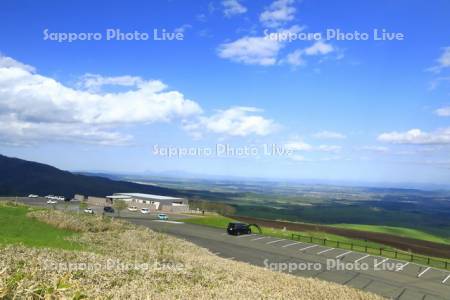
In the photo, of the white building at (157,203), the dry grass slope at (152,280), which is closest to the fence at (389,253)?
the dry grass slope at (152,280)

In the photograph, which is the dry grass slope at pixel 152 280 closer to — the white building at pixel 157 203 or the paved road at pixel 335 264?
the paved road at pixel 335 264

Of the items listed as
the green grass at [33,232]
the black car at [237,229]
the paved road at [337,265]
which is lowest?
the paved road at [337,265]

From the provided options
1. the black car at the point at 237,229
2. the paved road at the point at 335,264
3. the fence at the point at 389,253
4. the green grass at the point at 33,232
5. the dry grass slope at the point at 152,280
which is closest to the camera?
the dry grass slope at the point at 152,280

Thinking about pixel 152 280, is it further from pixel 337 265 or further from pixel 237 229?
pixel 237 229

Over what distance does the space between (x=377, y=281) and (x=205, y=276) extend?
735 inches

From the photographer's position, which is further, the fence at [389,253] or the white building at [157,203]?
the white building at [157,203]

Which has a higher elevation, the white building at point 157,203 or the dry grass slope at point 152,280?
the dry grass slope at point 152,280

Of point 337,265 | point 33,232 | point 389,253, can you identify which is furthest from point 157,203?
point 33,232

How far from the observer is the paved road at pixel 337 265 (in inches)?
1064

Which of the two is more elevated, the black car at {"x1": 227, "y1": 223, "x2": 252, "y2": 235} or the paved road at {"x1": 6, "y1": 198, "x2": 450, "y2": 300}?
the black car at {"x1": 227, "y1": 223, "x2": 252, "y2": 235}

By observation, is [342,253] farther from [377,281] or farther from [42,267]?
[42,267]

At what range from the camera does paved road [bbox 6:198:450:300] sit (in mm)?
27031

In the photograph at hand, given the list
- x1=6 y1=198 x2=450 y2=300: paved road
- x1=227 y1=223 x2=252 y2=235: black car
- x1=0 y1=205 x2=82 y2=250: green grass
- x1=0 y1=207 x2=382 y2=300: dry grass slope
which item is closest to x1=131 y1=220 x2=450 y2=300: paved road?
x1=6 y1=198 x2=450 y2=300: paved road

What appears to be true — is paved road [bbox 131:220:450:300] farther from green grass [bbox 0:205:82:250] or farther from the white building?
the white building
